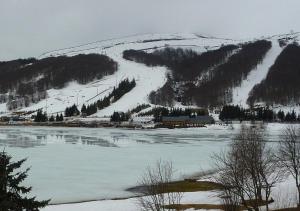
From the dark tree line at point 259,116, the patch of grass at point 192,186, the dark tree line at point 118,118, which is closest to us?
the patch of grass at point 192,186

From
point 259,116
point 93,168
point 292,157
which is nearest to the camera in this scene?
point 292,157

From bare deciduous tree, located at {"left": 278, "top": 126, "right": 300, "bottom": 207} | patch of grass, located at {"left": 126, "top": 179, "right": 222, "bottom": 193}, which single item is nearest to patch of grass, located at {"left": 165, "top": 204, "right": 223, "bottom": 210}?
bare deciduous tree, located at {"left": 278, "top": 126, "right": 300, "bottom": 207}

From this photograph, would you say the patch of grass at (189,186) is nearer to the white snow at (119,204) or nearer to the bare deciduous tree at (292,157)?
the white snow at (119,204)

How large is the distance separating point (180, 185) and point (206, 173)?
7423mm

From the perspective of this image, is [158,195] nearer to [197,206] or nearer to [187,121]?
[197,206]

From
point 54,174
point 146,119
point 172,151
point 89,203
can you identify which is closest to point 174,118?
point 146,119

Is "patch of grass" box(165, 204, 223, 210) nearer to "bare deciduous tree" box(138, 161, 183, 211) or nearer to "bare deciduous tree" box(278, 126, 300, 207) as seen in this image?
"bare deciduous tree" box(138, 161, 183, 211)

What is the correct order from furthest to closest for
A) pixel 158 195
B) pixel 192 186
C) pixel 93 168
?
1. pixel 93 168
2. pixel 192 186
3. pixel 158 195

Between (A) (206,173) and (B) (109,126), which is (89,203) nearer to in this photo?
(A) (206,173)

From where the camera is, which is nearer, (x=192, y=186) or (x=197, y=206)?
(x=197, y=206)

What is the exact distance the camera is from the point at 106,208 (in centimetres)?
3119

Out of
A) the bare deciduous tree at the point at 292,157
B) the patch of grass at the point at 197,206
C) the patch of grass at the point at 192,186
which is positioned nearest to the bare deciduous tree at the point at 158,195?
the patch of grass at the point at 197,206

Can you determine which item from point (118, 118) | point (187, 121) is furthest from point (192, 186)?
point (118, 118)

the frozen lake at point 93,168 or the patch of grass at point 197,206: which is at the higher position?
the frozen lake at point 93,168
